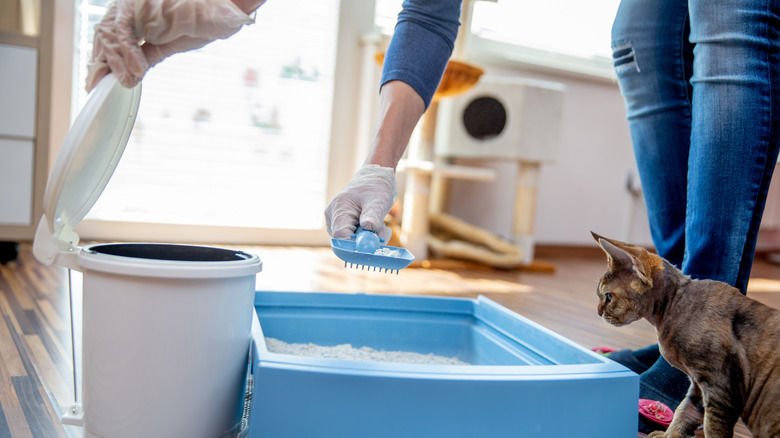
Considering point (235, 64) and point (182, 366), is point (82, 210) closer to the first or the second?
point (182, 366)

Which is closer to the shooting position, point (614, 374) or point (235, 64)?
point (614, 374)

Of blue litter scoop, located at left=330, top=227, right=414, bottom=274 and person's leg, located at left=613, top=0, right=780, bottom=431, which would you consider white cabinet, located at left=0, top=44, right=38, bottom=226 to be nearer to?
blue litter scoop, located at left=330, top=227, right=414, bottom=274

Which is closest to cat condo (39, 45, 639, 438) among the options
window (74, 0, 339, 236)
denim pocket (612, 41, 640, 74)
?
denim pocket (612, 41, 640, 74)

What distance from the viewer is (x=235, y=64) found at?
101 inches

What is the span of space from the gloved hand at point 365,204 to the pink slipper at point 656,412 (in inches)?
16.4

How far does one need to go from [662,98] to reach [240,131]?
6.33ft

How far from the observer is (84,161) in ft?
2.18

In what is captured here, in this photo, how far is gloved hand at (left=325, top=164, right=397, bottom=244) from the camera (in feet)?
2.75

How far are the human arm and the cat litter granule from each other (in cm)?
18

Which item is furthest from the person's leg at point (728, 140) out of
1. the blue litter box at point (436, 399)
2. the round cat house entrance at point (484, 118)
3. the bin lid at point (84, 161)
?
the round cat house entrance at point (484, 118)

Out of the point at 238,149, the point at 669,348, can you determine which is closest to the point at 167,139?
the point at 238,149

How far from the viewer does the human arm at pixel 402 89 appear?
901 mm

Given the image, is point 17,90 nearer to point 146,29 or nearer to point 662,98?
point 146,29

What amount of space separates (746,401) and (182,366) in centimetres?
59
